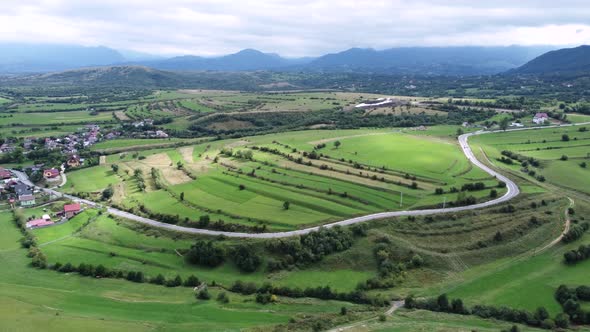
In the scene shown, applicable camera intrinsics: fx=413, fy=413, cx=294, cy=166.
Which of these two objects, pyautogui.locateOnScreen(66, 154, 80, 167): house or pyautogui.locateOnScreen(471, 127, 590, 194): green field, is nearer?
pyautogui.locateOnScreen(471, 127, 590, 194): green field

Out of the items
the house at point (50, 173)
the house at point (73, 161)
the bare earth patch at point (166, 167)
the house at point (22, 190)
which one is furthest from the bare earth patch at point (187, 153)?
the house at point (22, 190)

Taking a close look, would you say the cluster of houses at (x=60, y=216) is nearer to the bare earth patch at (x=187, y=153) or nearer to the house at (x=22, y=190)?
the house at (x=22, y=190)

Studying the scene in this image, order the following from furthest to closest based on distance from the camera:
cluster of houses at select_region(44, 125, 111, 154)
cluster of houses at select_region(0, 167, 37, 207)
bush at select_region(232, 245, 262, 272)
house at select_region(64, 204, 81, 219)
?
1. cluster of houses at select_region(44, 125, 111, 154)
2. cluster of houses at select_region(0, 167, 37, 207)
3. house at select_region(64, 204, 81, 219)
4. bush at select_region(232, 245, 262, 272)

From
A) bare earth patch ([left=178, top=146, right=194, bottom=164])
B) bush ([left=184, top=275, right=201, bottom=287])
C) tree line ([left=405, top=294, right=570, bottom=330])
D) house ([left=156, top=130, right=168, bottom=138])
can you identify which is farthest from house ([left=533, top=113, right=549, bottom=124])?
bush ([left=184, top=275, right=201, bottom=287])

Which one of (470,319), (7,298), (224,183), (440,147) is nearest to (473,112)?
(440,147)

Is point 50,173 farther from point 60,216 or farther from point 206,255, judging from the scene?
point 206,255

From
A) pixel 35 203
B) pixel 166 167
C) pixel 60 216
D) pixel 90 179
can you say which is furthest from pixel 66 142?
pixel 60 216

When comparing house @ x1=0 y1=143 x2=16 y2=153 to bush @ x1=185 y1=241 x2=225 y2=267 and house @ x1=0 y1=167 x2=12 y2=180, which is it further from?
bush @ x1=185 y1=241 x2=225 y2=267
